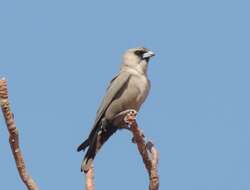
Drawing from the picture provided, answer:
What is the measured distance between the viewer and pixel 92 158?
25.3 feet

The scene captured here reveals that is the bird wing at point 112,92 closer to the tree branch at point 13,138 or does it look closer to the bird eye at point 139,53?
the bird eye at point 139,53

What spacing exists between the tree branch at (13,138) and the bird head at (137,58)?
15.5ft

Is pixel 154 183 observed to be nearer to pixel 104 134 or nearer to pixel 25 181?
pixel 25 181

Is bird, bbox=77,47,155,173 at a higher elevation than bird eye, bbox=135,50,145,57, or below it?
below

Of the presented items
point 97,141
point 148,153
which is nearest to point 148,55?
point 97,141

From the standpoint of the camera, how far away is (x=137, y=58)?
32.1 feet

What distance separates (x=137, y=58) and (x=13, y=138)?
512cm

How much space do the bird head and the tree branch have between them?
4.72 metres

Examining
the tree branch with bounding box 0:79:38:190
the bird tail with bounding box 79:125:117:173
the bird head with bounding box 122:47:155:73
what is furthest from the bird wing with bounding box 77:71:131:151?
the tree branch with bounding box 0:79:38:190

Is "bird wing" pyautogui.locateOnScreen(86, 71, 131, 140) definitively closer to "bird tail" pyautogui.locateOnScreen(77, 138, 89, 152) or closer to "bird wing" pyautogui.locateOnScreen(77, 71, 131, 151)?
"bird wing" pyautogui.locateOnScreen(77, 71, 131, 151)

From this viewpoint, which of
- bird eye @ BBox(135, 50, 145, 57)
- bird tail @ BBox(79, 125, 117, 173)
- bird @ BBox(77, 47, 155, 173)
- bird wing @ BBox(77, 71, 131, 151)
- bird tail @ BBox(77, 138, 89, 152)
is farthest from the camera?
bird eye @ BBox(135, 50, 145, 57)

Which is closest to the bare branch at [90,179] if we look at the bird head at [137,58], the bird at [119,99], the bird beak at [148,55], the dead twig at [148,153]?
the dead twig at [148,153]

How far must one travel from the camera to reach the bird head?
9570mm

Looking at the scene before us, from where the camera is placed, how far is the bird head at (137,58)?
957 centimetres
